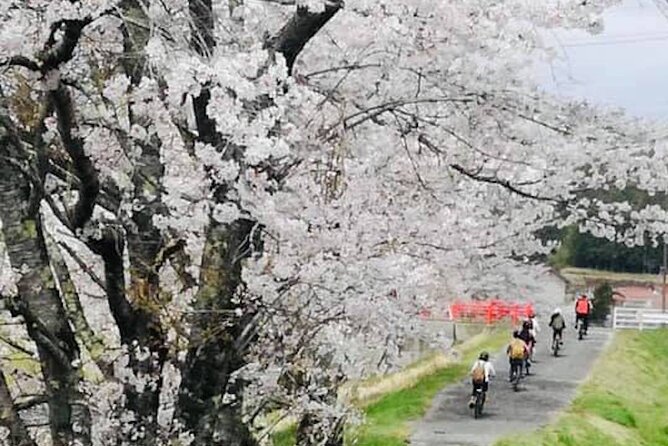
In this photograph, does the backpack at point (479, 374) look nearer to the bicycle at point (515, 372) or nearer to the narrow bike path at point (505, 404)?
the narrow bike path at point (505, 404)

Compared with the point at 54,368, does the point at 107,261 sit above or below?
above

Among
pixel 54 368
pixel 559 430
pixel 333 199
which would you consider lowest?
pixel 559 430

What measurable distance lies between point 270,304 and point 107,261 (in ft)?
2.81

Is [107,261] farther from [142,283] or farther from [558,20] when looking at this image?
[558,20]

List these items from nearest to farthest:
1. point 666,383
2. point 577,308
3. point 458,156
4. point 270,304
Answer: point 270,304 → point 458,156 → point 666,383 → point 577,308

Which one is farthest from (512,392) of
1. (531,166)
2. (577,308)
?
(531,166)

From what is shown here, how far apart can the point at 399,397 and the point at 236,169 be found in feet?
43.0

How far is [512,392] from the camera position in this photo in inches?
738

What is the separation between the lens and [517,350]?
60.7 feet

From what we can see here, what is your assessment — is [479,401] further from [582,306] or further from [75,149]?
[75,149]

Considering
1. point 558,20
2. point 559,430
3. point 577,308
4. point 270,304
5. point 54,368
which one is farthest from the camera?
point 577,308

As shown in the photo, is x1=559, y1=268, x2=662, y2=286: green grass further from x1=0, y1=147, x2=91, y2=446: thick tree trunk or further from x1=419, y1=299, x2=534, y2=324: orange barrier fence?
x1=0, y1=147, x2=91, y2=446: thick tree trunk

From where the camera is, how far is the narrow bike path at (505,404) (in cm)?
1509

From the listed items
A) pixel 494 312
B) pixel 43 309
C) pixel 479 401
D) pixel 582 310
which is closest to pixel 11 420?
pixel 43 309
